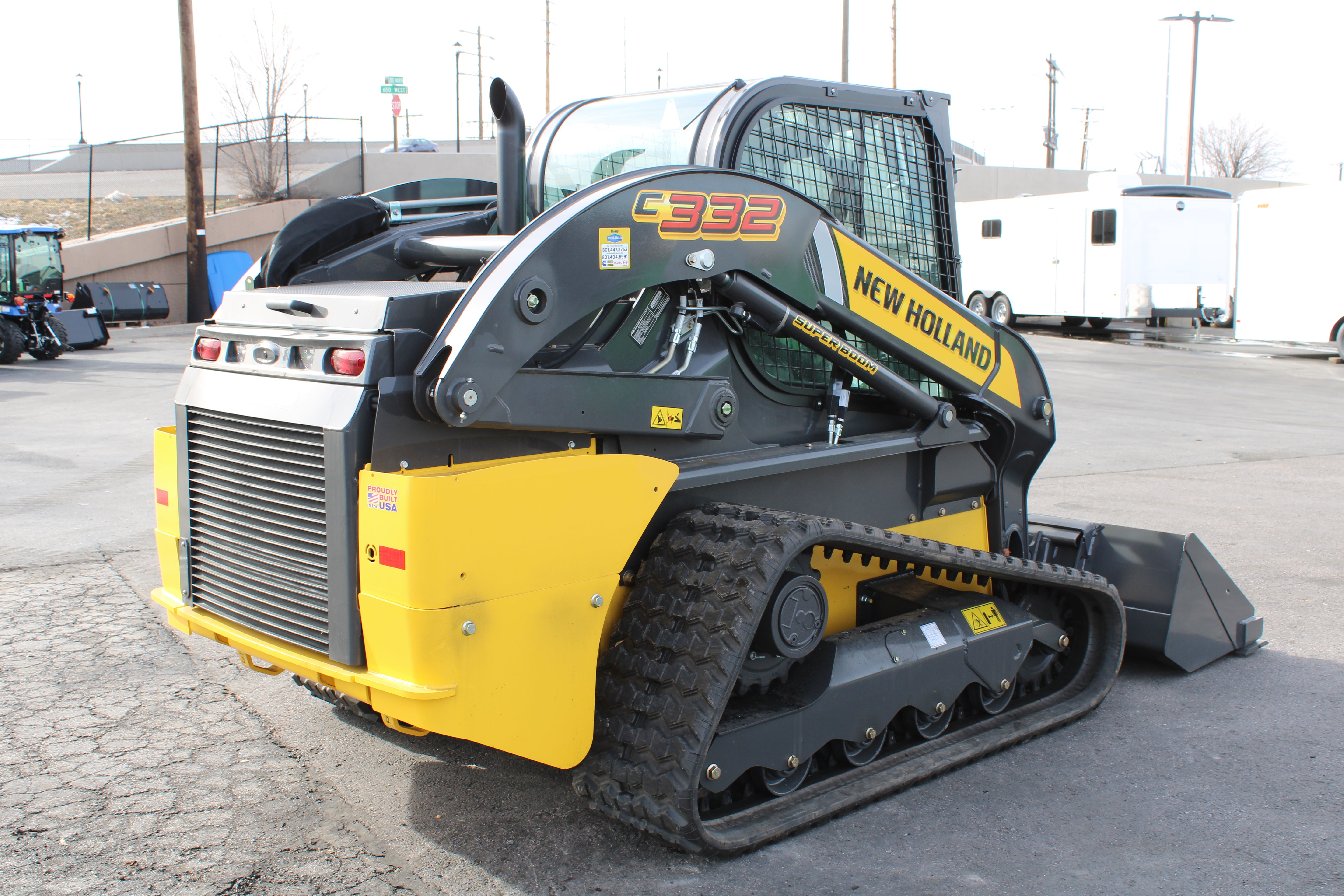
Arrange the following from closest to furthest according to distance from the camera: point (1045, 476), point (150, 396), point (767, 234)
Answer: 1. point (767, 234)
2. point (1045, 476)
3. point (150, 396)

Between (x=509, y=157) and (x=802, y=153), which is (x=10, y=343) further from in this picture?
(x=802, y=153)

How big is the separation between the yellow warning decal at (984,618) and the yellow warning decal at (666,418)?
1.47 metres

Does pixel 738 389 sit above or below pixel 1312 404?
above

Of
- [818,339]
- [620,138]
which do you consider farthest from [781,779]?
[620,138]

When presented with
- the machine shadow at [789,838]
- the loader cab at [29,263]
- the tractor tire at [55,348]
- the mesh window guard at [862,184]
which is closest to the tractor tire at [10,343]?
the tractor tire at [55,348]

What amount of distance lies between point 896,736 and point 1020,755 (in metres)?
0.44

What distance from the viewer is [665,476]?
337cm

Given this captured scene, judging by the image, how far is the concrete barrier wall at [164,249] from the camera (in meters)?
26.9

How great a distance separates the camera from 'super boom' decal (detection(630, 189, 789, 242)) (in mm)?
3318

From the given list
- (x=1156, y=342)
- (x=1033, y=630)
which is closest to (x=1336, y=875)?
(x=1033, y=630)

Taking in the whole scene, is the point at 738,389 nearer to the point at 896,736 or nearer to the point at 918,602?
the point at 918,602

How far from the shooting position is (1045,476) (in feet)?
31.3

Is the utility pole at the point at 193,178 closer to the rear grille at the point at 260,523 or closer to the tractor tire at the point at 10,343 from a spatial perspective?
the tractor tire at the point at 10,343

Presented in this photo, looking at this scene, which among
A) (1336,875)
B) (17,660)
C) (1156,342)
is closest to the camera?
(1336,875)
